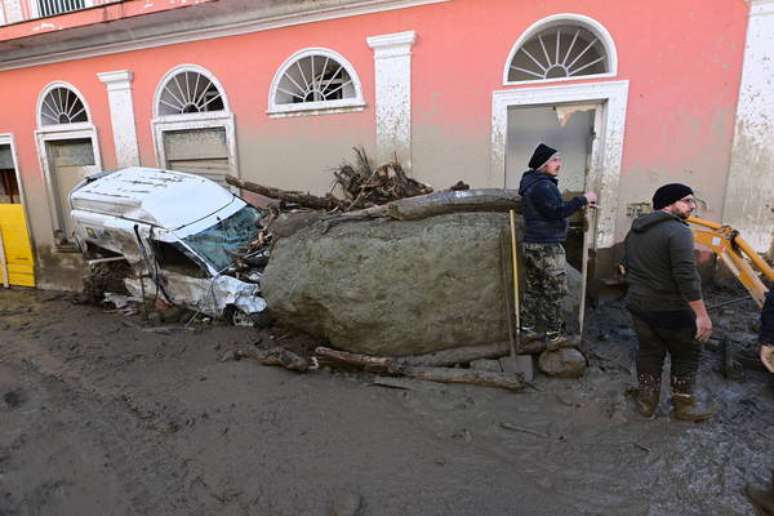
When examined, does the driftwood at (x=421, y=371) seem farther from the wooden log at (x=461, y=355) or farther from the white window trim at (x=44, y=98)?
the white window trim at (x=44, y=98)

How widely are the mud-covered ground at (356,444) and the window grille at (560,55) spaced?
4557 mm

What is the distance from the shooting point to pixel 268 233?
22.1 ft

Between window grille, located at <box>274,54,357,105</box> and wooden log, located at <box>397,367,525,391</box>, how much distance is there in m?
5.43

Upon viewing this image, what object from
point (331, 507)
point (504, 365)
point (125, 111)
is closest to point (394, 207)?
point (504, 365)

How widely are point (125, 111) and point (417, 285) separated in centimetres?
838

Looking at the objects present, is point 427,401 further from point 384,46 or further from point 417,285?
point 384,46

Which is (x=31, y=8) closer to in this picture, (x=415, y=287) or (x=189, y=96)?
(x=189, y=96)

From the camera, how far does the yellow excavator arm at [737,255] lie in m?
4.12

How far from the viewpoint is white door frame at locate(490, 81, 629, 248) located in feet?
21.2

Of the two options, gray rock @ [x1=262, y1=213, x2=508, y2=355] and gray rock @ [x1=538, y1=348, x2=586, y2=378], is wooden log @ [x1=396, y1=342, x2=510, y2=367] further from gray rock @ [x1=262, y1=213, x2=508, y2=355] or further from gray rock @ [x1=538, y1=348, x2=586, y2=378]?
gray rock @ [x1=538, y1=348, x2=586, y2=378]

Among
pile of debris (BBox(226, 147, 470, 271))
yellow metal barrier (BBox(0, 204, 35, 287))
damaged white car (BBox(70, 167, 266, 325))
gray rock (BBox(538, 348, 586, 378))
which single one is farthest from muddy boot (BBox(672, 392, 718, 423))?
yellow metal barrier (BBox(0, 204, 35, 287))

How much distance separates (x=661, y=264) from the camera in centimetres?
334

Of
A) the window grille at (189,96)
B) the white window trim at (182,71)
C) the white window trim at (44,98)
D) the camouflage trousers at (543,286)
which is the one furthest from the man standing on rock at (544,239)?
the white window trim at (44,98)

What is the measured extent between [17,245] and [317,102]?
9.40m
